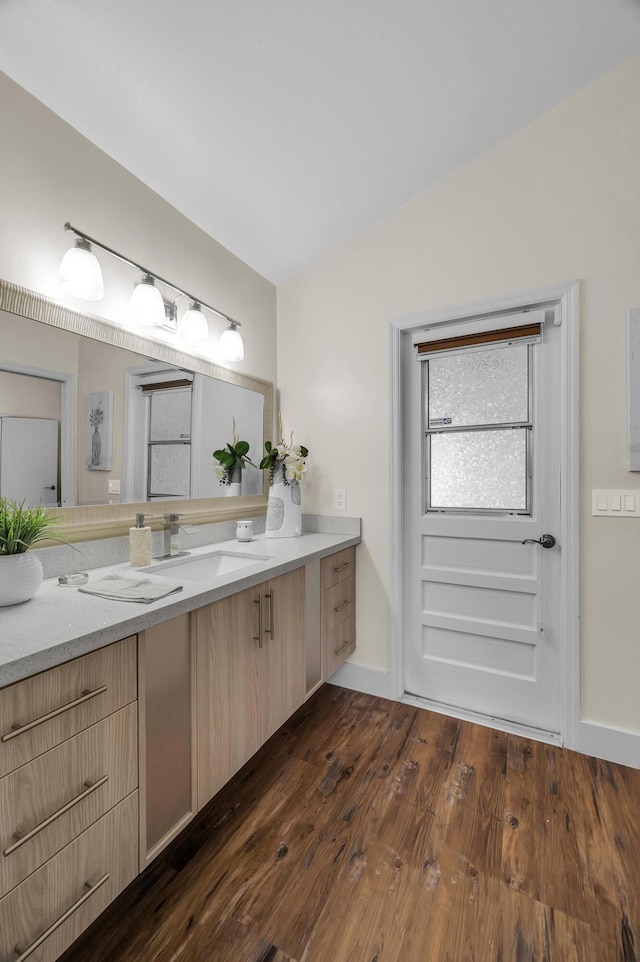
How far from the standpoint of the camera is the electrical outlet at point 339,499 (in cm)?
239

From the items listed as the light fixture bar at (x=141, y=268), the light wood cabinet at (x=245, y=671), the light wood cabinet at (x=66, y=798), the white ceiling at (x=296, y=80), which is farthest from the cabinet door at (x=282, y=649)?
the white ceiling at (x=296, y=80)

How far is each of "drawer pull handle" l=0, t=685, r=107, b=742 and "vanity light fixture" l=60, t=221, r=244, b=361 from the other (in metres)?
1.26

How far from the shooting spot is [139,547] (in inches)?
63.6

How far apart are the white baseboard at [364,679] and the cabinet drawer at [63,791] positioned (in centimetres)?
149

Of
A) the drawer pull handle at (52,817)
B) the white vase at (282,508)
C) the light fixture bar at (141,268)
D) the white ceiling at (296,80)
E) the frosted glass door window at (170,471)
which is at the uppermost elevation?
the white ceiling at (296,80)

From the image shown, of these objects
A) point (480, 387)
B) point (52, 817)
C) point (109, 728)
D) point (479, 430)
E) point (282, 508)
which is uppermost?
point (480, 387)

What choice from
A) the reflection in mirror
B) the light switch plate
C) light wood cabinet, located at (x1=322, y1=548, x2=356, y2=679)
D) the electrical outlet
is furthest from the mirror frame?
the light switch plate

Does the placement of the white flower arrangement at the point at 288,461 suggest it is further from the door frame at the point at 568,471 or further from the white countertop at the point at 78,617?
the door frame at the point at 568,471

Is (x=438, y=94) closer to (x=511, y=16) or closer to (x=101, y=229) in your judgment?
(x=511, y=16)

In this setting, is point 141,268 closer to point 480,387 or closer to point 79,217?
point 79,217

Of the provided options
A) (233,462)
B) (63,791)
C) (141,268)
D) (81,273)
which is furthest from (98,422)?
(63,791)

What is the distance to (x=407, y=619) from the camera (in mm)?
2305

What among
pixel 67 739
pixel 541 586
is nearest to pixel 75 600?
pixel 67 739

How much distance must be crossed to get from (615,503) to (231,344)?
6.16 ft
